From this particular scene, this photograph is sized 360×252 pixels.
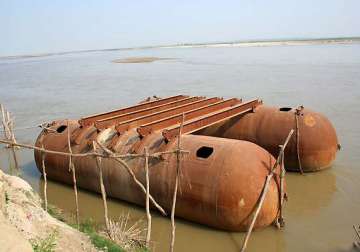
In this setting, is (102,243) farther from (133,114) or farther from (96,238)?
(133,114)

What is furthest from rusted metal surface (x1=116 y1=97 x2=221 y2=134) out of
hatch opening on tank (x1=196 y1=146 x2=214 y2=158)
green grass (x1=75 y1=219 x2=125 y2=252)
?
green grass (x1=75 y1=219 x2=125 y2=252)

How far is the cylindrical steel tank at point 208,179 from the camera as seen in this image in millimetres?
7402

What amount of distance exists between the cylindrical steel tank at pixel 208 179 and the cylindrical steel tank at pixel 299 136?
2784mm

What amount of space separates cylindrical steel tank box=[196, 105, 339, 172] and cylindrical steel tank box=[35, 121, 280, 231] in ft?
9.13

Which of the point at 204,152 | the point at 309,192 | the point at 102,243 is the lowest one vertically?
the point at 309,192

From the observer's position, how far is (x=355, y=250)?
6.98 meters

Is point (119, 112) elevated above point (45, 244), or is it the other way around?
point (119, 112)

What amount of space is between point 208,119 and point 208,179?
8.38 feet

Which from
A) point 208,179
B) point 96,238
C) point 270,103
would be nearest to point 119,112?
point 208,179

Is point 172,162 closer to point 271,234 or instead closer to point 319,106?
point 271,234

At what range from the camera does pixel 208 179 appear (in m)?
7.62

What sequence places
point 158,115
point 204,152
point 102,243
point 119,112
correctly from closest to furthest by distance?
point 102,243 → point 204,152 → point 158,115 → point 119,112

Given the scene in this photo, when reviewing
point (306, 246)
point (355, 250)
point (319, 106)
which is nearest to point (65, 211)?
point (306, 246)

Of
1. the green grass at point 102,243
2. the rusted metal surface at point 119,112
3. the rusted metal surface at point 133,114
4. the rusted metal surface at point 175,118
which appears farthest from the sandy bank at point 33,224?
the rusted metal surface at point 119,112
